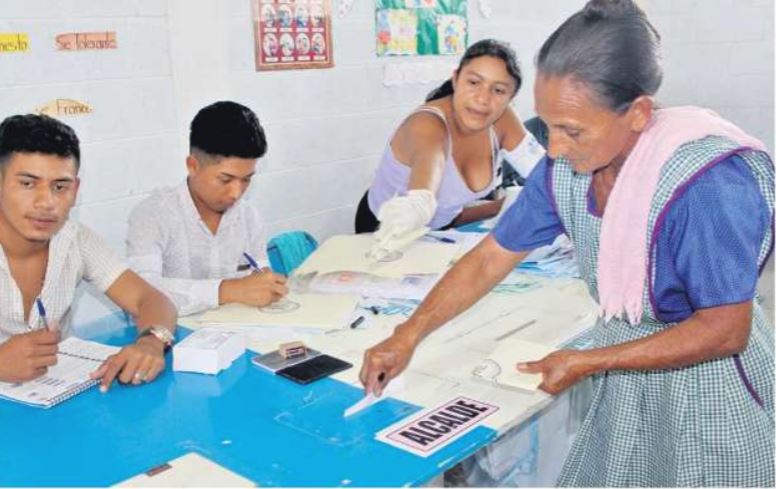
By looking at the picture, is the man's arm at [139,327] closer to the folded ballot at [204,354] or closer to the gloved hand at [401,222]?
the folded ballot at [204,354]

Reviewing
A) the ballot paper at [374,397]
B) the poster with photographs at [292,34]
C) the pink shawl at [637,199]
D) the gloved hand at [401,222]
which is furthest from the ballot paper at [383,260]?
the poster with photographs at [292,34]

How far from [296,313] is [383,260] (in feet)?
1.26

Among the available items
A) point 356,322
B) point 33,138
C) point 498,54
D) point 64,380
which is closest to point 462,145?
point 498,54

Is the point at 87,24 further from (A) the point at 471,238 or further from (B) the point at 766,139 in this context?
(B) the point at 766,139

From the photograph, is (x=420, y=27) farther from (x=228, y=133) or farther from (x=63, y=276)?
(x=63, y=276)

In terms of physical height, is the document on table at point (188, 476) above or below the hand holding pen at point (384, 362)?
below

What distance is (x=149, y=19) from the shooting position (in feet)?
8.48

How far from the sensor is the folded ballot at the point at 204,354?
144 cm

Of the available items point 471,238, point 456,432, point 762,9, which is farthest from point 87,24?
point 762,9

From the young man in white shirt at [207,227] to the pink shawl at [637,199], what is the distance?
81 centimetres

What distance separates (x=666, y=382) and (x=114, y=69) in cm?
198

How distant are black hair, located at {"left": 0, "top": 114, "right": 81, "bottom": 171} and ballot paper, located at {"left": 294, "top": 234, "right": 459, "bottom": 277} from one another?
676mm

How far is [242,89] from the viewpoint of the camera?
9.53 feet

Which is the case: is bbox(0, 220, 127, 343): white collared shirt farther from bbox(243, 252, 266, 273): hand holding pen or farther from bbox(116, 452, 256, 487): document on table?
bbox(116, 452, 256, 487): document on table
